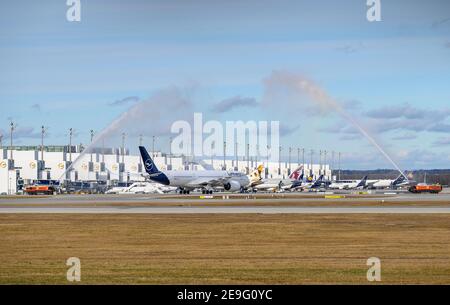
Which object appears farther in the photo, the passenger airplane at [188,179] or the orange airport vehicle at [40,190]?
the orange airport vehicle at [40,190]

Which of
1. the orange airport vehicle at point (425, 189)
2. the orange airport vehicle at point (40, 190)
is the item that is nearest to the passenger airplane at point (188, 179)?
the orange airport vehicle at point (40, 190)

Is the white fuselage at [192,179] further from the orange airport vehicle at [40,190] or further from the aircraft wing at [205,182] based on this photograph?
the orange airport vehicle at [40,190]

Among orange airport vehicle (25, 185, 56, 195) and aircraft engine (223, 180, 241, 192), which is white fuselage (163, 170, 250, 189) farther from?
orange airport vehicle (25, 185, 56, 195)

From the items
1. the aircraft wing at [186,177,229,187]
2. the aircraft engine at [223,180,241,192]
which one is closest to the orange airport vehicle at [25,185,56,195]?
the aircraft wing at [186,177,229,187]

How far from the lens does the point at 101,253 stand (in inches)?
1607

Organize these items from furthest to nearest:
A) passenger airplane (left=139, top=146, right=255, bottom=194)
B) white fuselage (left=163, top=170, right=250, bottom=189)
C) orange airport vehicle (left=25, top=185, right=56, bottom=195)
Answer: orange airport vehicle (left=25, top=185, right=56, bottom=195), white fuselage (left=163, top=170, right=250, bottom=189), passenger airplane (left=139, top=146, right=255, bottom=194)

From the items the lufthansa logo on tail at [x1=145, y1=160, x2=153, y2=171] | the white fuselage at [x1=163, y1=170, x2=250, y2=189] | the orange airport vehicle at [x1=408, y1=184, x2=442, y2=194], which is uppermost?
the lufthansa logo on tail at [x1=145, y1=160, x2=153, y2=171]

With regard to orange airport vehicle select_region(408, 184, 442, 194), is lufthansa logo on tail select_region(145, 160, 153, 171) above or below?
above

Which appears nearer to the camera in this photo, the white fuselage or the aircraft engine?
the white fuselage

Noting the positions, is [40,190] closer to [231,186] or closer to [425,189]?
[231,186]

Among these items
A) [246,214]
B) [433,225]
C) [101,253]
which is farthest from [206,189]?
[101,253]

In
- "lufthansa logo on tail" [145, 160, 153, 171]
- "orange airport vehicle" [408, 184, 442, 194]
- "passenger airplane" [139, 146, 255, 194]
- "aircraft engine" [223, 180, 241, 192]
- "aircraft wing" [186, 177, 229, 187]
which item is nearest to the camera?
"passenger airplane" [139, 146, 255, 194]

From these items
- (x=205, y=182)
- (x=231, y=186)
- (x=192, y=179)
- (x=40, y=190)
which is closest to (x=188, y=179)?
(x=192, y=179)
